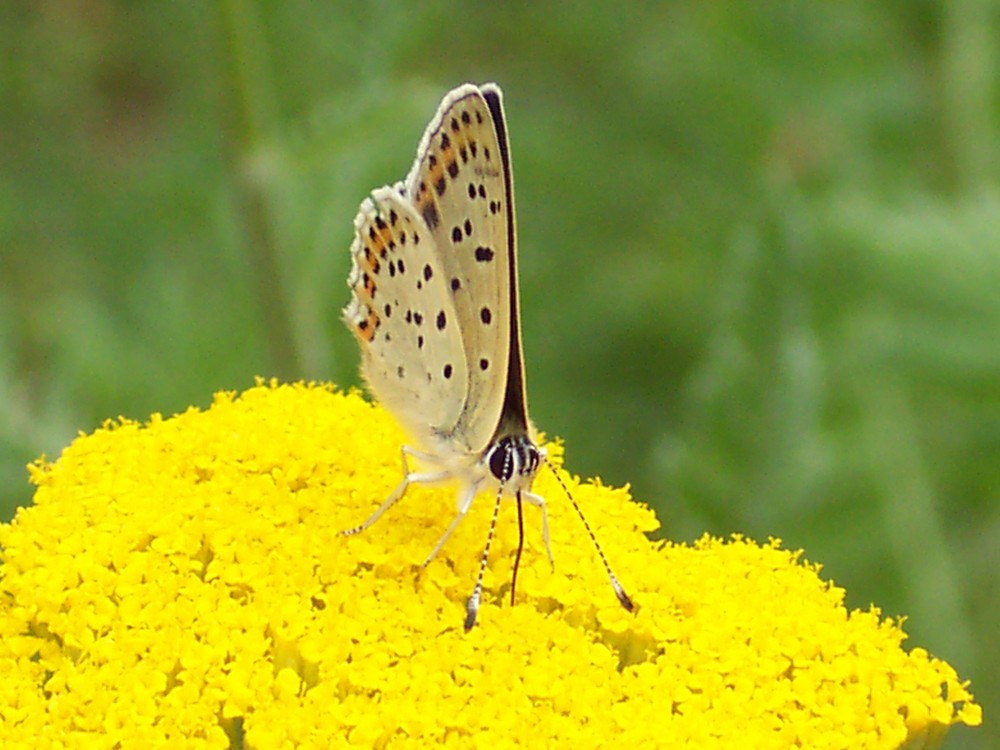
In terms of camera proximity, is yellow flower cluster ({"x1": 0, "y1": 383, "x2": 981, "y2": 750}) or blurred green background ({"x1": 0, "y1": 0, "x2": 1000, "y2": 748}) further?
blurred green background ({"x1": 0, "y1": 0, "x2": 1000, "y2": 748})

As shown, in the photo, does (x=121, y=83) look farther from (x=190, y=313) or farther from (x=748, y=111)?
(x=748, y=111)

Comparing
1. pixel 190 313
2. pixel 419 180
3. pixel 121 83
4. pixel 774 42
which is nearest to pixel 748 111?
pixel 774 42

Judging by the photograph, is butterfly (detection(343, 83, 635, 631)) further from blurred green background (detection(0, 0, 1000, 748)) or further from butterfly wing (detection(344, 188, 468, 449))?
blurred green background (detection(0, 0, 1000, 748))

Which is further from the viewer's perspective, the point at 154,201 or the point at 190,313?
the point at 154,201

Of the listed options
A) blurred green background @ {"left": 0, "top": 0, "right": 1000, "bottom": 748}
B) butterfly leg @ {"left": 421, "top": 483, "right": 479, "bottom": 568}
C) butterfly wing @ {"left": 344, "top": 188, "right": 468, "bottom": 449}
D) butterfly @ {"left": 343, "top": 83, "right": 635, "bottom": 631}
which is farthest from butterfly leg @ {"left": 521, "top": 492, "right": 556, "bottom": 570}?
blurred green background @ {"left": 0, "top": 0, "right": 1000, "bottom": 748}

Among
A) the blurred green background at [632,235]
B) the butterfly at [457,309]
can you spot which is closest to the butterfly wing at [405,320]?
the butterfly at [457,309]

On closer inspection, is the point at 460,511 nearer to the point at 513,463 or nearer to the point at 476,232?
the point at 513,463
